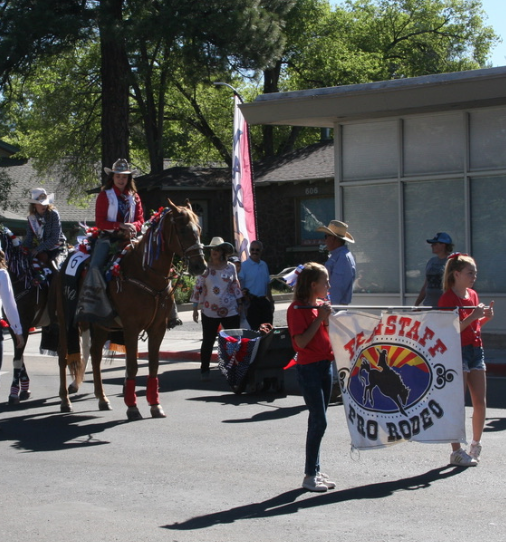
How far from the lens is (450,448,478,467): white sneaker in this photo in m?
7.19

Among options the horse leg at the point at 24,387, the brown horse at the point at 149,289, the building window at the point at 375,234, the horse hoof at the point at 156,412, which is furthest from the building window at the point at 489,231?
the horse leg at the point at 24,387

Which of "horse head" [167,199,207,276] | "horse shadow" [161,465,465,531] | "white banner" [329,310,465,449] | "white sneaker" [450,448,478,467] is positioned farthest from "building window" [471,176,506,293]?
"white banner" [329,310,465,449]

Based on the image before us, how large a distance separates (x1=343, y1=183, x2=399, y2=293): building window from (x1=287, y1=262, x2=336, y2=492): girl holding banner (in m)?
10.3

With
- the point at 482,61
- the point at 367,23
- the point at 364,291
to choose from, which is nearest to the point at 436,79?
the point at 364,291

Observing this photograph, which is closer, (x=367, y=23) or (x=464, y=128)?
(x=464, y=128)

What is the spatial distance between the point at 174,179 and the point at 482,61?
1082 inches

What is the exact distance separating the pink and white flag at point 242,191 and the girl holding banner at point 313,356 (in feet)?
30.0

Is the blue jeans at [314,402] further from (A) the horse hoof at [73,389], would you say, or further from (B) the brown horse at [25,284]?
(B) the brown horse at [25,284]

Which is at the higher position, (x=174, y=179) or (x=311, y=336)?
(x=174, y=179)

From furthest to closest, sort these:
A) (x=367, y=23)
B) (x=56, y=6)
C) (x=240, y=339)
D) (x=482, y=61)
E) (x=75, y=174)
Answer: (x=482, y=61) → (x=367, y=23) → (x=75, y=174) → (x=56, y=6) → (x=240, y=339)

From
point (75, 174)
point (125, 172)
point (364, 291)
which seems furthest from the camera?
point (75, 174)

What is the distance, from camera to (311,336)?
21.2 feet

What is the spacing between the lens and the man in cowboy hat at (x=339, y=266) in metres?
10.8

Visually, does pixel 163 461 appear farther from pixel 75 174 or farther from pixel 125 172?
pixel 75 174
